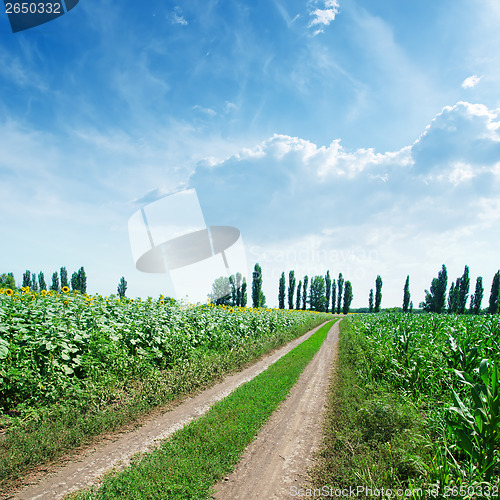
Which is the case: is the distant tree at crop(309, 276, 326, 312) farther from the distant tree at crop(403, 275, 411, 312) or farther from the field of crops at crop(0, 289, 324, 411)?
the field of crops at crop(0, 289, 324, 411)

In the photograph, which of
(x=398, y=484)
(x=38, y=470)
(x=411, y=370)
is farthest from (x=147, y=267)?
(x=411, y=370)

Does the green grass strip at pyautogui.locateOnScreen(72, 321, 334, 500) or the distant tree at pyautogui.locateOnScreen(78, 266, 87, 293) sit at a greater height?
the distant tree at pyautogui.locateOnScreen(78, 266, 87, 293)

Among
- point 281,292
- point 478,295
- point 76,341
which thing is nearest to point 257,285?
point 281,292

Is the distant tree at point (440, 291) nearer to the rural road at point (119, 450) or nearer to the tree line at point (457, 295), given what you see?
the tree line at point (457, 295)

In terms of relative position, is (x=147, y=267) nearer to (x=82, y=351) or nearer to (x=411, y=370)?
(x=82, y=351)

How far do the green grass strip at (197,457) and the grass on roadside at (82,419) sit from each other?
1.23 m

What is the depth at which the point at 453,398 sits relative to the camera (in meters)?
4.54

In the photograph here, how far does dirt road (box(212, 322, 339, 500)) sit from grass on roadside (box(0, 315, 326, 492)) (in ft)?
8.63

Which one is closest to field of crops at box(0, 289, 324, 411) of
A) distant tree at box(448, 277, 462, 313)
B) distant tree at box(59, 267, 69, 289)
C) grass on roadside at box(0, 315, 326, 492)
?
grass on roadside at box(0, 315, 326, 492)

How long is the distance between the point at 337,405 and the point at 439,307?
270ft

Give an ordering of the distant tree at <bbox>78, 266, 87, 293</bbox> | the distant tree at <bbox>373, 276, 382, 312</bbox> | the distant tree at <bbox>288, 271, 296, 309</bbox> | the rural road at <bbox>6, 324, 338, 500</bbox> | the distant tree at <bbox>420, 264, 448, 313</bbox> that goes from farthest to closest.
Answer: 1. the distant tree at <bbox>373, 276, 382, 312</bbox>
2. the distant tree at <bbox>288, 271, 296, 309</bbox>
3. the distant tree at <bbox>78, 266, 87, 293</bbox>
4. the distant tree at <bbox>420, 264, 448, 313</bbox>
5. the rural road at <bbox>6, 324, 338, 500</bbox>

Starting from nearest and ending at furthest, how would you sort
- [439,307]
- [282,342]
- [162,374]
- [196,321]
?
[162,374]
[196,321]
[282,342]
[439,307]

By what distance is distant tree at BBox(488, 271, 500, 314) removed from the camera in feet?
219

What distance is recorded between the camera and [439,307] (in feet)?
245
